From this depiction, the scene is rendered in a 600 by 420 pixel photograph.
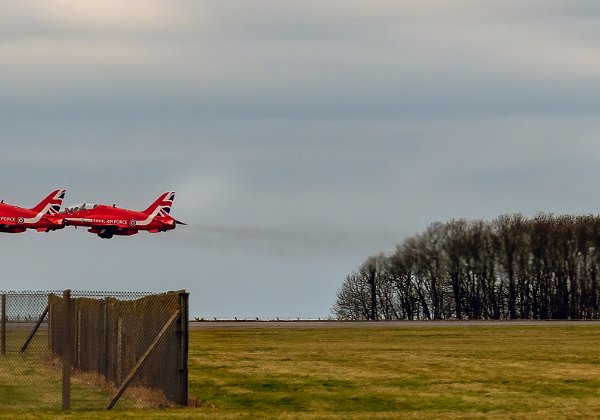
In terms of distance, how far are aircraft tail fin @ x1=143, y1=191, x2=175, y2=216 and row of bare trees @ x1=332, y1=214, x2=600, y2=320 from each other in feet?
62.3

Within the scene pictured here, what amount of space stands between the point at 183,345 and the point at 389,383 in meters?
5.55

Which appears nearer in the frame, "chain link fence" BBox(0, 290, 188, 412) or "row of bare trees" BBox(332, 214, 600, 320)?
"chain link fence" BBox(0, 290, 188, 412)

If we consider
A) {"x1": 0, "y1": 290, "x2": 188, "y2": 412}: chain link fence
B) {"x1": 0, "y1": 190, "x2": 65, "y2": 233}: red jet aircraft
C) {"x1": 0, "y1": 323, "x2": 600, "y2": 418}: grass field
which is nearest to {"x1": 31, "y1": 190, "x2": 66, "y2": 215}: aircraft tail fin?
{"x1": 0, "y1": 190, "x2": 65, "y2": 233}: red jet aircraft

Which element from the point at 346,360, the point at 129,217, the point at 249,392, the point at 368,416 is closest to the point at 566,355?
the point at 346,360

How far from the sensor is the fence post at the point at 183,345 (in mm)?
24000

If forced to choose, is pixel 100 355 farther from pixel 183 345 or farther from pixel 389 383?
pixel 389 383

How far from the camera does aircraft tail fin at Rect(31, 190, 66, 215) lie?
110500 mm

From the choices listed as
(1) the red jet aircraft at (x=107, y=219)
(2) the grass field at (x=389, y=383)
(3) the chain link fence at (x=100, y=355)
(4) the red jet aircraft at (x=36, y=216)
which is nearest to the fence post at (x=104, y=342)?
(3) the chain link fence at (x=100, y=355)

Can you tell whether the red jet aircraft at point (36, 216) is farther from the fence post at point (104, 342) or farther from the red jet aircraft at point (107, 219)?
the fence post at point (104, 342)

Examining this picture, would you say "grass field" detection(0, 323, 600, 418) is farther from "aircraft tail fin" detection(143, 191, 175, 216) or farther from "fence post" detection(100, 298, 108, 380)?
"aircraft tail fin" detection(143, 191, 175, 216)

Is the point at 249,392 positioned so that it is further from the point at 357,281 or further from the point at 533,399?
the point at 357,281

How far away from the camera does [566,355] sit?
3816cm

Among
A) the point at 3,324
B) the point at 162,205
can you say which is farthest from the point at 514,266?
the point at 3,324

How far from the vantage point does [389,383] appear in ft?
92.6
